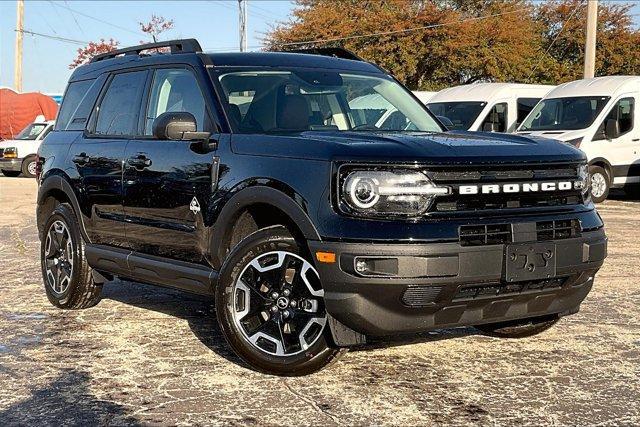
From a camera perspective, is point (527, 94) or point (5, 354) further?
point (527, 94)

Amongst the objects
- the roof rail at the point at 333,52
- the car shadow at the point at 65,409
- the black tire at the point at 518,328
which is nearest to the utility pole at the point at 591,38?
the roof rail at the point at 333,52

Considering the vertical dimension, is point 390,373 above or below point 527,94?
below

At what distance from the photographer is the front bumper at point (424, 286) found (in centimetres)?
Result: 435

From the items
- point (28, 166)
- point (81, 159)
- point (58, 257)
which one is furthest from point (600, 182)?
point (28, 166)

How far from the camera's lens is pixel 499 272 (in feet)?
14.7

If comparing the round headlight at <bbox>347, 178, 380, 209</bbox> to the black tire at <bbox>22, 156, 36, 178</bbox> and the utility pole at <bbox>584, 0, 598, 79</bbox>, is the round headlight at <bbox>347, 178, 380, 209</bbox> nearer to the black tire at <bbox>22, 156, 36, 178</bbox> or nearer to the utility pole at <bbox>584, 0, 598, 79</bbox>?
the utility pole at <bbox>584, 0, 598, 79</bbox>

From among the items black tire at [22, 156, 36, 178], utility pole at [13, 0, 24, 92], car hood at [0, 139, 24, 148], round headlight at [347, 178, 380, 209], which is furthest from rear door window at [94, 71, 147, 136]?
utility pole at [13, 0, 24, 92]

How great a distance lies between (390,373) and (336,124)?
64.4 inches

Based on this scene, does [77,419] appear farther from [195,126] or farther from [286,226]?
[195,126]

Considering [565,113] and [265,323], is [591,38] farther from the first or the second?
[265,323]

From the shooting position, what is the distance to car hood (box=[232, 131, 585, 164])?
4508mm

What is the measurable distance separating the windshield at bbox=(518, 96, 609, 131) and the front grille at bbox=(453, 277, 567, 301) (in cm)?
1293

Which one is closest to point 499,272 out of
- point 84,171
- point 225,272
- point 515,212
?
point 515,212

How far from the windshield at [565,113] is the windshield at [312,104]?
11697 millimetres
